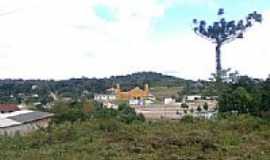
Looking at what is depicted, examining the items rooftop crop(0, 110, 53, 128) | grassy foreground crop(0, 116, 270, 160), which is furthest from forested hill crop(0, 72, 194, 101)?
grassy foreground crop(0, 116, 270, 160)

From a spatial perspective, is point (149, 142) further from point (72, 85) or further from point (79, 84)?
point (72, 85)

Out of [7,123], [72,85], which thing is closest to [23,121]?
[7,123]

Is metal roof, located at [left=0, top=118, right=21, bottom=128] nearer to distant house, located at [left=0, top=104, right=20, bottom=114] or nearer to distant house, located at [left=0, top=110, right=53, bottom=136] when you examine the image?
distant house, located at [left=0, top=110, right=53, bottom=136]

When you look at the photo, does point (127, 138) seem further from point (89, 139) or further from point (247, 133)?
point (247, 133)

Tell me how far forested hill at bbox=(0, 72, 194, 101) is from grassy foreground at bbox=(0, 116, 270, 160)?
3460 centimetres

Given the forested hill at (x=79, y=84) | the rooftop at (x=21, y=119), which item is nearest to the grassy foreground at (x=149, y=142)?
the rooftop at (x=21, y=119)

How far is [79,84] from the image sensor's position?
171ft

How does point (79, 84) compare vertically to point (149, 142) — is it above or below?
above

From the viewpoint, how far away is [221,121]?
585 inches

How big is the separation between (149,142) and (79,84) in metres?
41.1

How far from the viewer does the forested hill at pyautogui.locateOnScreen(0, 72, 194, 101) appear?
5012cm

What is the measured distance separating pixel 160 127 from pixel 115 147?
3301 mm

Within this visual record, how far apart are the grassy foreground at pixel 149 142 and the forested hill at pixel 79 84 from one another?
34.6 metres

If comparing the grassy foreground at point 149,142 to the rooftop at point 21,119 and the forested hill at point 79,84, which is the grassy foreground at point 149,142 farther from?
the forested hill at point 79,84
